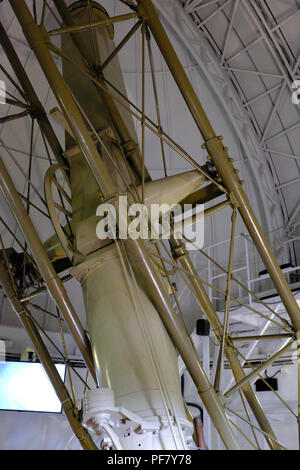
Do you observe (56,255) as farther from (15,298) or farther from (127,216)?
(127,216)

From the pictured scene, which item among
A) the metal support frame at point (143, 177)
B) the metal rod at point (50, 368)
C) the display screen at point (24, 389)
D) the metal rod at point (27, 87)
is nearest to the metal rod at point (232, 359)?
the metal support frame at point (143, 177)

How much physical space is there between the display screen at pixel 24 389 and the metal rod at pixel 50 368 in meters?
4.92

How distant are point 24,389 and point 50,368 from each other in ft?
17.8

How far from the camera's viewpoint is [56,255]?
21.0 ft

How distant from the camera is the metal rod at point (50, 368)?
20.0 ft

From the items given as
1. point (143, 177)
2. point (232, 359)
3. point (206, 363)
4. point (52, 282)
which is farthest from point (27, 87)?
point (206, 363)

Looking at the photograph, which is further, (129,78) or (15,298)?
(129,78)

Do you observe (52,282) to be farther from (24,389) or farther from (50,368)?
(24,389)

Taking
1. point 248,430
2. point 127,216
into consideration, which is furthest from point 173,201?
point 248,430

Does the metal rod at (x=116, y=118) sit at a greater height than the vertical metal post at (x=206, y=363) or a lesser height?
greater

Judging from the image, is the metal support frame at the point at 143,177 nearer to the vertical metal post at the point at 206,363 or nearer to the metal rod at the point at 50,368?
the metal rod at the point at 50,368
